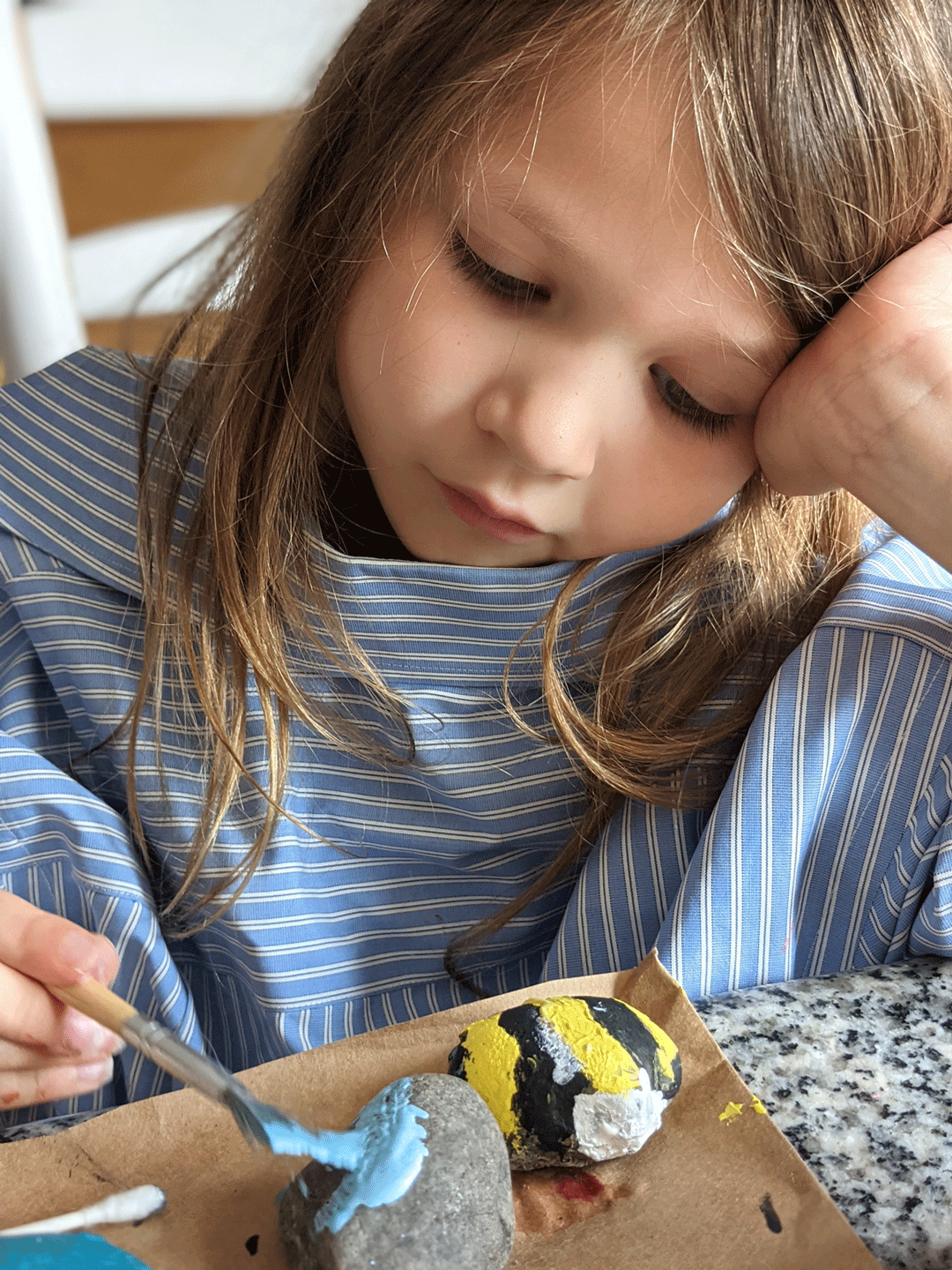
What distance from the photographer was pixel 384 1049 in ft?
1.89

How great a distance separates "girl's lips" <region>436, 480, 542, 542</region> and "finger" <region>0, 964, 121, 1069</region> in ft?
1.30

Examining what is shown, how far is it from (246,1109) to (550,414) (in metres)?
0.41

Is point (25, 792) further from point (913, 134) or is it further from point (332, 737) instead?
point (913, 134)

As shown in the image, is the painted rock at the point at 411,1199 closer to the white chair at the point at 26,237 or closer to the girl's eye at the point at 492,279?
the girl's eye at the point at 492,279

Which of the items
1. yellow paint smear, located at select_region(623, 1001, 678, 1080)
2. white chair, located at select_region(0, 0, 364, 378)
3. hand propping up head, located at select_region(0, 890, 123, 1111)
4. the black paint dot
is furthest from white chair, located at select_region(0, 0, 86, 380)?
the black paint dot

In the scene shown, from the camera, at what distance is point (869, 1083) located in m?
0.56

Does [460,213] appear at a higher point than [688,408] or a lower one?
higher

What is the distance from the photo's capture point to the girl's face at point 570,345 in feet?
1.99

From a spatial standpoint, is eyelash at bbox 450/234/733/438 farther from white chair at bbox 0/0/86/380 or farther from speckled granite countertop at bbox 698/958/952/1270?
white chair at bbox 0/0/86/380

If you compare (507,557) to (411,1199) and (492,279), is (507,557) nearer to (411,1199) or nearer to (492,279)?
(492,279)

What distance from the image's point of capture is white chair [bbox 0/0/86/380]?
4.09ft

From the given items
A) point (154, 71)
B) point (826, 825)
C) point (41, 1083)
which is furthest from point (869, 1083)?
point (154, 71)

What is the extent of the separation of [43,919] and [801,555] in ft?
2.01

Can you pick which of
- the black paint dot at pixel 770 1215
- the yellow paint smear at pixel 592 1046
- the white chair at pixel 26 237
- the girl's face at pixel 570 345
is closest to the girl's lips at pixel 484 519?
the girl's face at pixel 570 345
